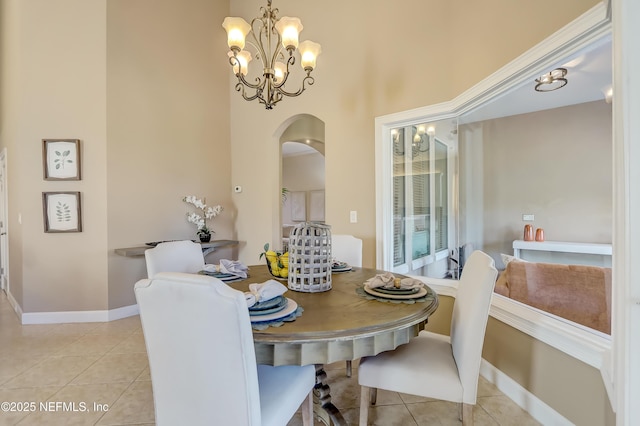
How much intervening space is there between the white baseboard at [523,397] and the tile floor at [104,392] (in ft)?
0.12

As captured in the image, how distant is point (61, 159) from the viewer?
319cm

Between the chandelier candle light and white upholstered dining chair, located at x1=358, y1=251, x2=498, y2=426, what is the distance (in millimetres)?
2932

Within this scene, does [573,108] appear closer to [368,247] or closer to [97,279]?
[368,247]

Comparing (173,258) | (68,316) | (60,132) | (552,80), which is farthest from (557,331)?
(60,132)

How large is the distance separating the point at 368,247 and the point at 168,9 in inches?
150

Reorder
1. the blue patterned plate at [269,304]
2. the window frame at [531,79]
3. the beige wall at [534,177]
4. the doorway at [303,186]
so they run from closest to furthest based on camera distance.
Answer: the blue patterned plate at [269,304], the window frame at [531,79], the beige wall at [534,177], the doorway at [303,186]

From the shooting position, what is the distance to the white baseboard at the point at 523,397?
5.46ft

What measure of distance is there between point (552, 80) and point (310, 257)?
2.77 metres

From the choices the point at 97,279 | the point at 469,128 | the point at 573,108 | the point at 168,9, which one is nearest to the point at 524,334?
the point at 469,128

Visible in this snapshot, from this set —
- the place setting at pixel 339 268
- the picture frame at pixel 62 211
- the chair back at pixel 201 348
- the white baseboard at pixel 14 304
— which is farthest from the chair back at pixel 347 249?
the white baseboard at pixel 14 304

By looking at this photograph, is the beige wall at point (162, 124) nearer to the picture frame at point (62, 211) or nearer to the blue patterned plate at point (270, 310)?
the picture frame at point (62, 211)

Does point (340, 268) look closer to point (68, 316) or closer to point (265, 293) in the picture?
point (265, 293)

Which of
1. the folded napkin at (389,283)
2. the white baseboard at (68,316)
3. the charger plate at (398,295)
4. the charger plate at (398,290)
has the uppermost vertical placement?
the folded napkin at (389,283)

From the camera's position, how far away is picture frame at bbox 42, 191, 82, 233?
10.4ft
